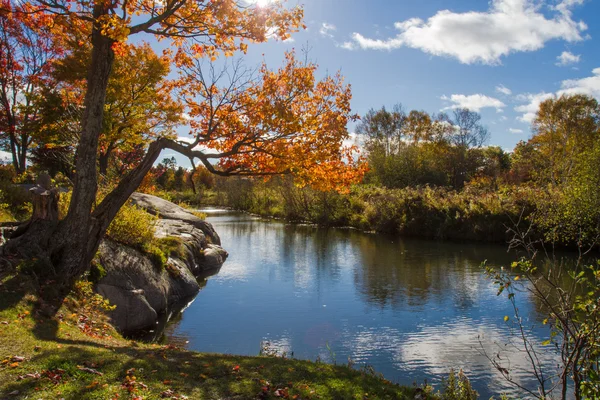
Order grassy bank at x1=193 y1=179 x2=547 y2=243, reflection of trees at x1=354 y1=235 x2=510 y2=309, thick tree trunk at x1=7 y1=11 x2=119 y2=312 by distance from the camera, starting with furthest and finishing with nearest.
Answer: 1. grassy bank at x1=193 y1=179 x2=547 y2=243
2. reflection of trees at x1=354 y1=235 x2=510 y2=309
3. thick tree trunk at x1=7 y1=11 x2=119 y2=312

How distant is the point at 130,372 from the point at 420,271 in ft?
49.3

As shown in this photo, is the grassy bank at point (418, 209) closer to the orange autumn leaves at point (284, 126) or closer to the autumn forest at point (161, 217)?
the autumn forest at point (161, 217)

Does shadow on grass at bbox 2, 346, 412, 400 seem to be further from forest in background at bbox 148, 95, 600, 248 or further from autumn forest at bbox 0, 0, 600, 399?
forest in background at bbox 148, 95, 600, 248

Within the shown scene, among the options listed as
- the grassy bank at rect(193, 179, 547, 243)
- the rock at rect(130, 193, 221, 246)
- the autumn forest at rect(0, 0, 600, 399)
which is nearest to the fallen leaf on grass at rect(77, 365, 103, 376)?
the autumn forest at rect(0, 0, 600, 399)

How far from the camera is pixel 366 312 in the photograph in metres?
12.9

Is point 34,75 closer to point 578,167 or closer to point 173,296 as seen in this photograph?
point 173,296

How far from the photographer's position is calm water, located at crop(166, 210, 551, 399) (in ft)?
31.3

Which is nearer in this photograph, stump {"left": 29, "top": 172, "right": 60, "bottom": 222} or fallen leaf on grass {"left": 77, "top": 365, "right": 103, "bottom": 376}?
fallen leaf on grass {"left": 77, "top": 365, "right": 103, "bottom": 376}

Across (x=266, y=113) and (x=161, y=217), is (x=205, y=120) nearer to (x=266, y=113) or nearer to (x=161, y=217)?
(x=266, y=113)

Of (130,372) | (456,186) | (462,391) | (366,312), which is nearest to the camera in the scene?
(130,372)

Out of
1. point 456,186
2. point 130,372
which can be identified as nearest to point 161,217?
point 130,372

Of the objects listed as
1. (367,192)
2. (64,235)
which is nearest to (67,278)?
(64,235)

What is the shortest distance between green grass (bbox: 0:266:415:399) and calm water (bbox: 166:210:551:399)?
87.6 inches

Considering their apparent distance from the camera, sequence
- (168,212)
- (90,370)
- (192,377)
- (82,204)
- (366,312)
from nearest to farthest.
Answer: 1. (90,370)
2. (192,377)
3. (82,204)
4. (366,312)
5. (168,212)
